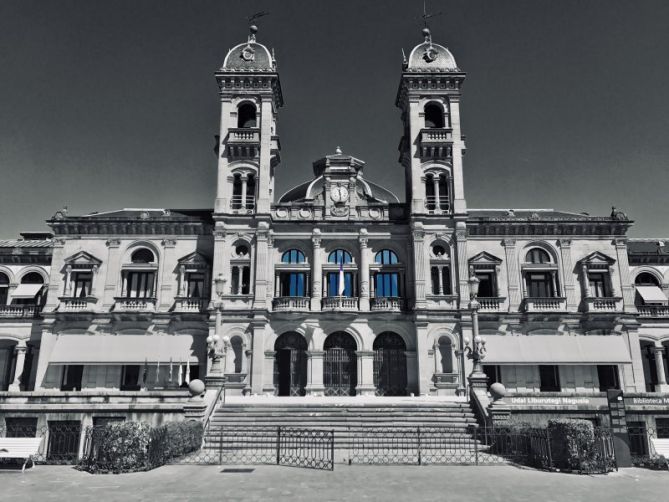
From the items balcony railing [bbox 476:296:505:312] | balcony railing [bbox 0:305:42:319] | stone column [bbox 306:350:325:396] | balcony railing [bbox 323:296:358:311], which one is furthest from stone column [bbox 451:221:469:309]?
balcony railing [bbox 0:305:42:319]

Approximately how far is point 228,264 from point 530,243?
2168 cm

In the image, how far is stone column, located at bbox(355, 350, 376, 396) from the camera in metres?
36.9

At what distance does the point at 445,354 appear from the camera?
123ft

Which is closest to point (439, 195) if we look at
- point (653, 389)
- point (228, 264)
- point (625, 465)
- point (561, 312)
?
point (561, 312)

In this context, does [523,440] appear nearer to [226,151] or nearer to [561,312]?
[561,312]

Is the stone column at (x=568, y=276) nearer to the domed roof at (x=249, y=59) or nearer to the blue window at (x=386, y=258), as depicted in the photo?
the blue window at (x=386, y=258)

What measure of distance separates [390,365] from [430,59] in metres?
23.2

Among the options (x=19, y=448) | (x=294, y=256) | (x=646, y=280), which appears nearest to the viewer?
(x=19, y=448)

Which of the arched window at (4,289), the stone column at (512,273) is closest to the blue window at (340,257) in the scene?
the stone column at (512,273)

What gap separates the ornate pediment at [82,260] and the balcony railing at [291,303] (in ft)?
43.0

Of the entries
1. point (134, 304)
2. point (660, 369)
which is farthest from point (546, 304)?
point (134, 304)

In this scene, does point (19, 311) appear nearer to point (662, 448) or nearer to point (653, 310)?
point (662, 448)

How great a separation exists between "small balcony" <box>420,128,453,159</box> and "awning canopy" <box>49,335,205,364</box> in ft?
68.1

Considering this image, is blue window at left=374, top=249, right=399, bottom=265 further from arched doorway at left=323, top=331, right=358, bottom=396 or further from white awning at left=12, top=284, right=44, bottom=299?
white awning at left=12, top=284, right=44, bottom=299
